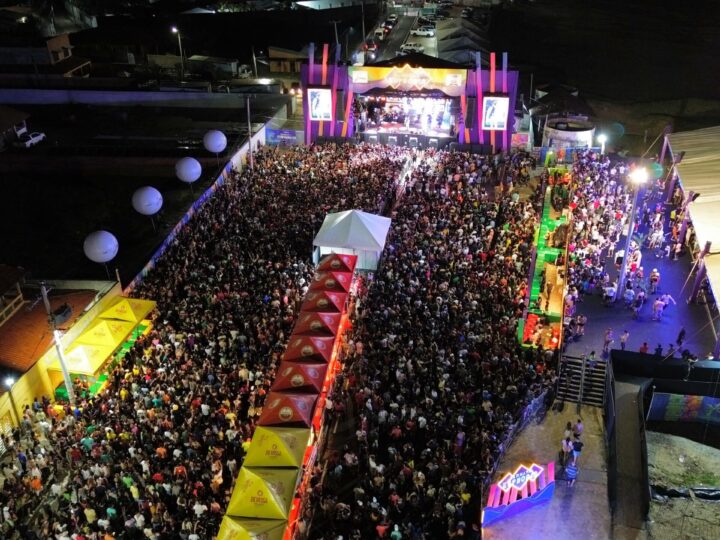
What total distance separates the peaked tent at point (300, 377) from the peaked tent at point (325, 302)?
267 centimetres

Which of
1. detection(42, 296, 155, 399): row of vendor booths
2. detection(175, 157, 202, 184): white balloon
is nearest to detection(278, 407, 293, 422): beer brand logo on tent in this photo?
detection(42, 296, 155, 399): row of vendor booths

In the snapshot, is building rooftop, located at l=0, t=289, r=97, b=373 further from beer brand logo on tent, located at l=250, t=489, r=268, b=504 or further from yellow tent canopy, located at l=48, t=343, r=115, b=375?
beer brand logo on tent, located at l=250, t=489, r=268, b=504

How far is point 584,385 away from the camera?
17.6m

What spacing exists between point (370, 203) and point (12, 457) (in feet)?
50.4

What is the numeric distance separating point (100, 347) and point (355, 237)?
871 centimetres

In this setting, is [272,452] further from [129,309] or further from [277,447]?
[129,309]

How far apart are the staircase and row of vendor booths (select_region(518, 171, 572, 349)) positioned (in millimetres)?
1105

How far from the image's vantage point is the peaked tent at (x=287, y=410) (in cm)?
1461

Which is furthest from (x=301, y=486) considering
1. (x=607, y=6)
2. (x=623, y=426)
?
(x=607, y=6)

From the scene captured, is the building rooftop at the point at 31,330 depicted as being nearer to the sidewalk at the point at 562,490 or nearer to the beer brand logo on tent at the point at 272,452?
the beer brand logo on tent at the point at 272,452

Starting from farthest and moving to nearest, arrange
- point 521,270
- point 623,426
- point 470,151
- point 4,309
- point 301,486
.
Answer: point 470,151
point 521,270
point 4,309
point 623,426
point 301,486

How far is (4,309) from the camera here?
19.2 metres

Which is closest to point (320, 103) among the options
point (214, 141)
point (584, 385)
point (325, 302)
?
point (214, 141)

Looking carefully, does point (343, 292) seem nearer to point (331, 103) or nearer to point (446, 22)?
point (331, 103)
